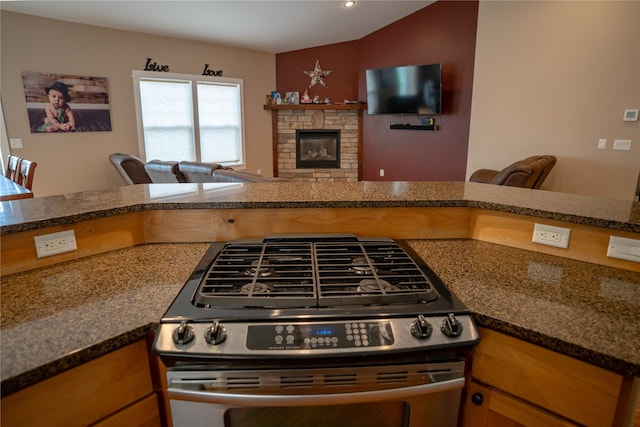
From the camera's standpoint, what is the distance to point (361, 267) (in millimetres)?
1195

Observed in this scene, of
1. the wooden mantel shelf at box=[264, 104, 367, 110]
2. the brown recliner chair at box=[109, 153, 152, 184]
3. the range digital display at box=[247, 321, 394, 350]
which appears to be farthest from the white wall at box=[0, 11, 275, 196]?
the range digital display at box=[247, 321, 394, 350]

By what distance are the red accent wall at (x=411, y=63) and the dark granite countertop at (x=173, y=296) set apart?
13.9 feet

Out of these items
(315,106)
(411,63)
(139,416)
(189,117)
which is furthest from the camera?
(315,106)

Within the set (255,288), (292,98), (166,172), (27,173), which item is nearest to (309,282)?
(255,288)

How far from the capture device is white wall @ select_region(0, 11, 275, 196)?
4293 millimetres

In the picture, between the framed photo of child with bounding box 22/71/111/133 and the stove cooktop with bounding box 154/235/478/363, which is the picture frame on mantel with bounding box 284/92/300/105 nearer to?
the framed photo of child with bounding box 22/71/111/133

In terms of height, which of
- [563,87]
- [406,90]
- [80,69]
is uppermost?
[80,69]

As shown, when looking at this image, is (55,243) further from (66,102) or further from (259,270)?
(66,102)

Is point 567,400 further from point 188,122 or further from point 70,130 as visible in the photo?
point 188,122

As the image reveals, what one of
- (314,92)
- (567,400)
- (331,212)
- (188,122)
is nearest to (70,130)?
(188,122)

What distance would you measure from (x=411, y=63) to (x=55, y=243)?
18.4ft

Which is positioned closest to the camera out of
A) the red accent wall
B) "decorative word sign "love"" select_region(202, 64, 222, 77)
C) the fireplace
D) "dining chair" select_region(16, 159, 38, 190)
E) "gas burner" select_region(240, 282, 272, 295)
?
"gas burner" select_region(240, 282, 272, 295)

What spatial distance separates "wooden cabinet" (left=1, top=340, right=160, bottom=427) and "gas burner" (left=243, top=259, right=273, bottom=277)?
35cm

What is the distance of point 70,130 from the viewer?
4.78 m
